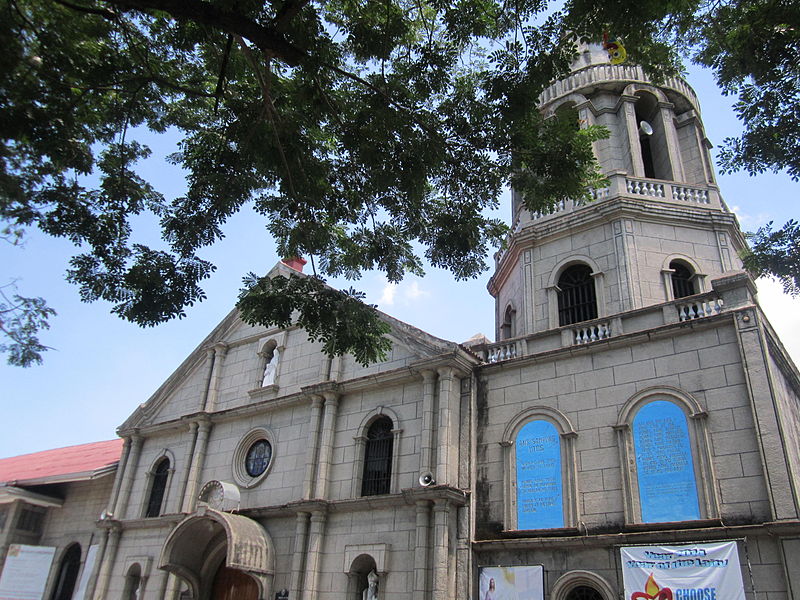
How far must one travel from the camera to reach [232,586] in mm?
17797

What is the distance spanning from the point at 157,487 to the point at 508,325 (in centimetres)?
1280

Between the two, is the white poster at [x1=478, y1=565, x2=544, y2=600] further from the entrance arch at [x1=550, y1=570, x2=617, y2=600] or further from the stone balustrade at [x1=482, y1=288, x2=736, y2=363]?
the stone balustrade at [x1=482, y1=288, x2=736, y2=363]

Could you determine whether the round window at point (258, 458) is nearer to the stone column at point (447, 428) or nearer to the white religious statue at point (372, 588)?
the white religious statue at point (372, 588)

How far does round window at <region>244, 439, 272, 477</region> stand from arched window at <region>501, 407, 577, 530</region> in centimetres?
744

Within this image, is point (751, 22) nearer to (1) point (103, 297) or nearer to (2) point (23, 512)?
(1) point (103, 297)

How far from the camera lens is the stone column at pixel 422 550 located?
13625 millimetres

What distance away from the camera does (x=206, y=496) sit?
18734 mm

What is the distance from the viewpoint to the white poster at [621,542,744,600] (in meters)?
11.1

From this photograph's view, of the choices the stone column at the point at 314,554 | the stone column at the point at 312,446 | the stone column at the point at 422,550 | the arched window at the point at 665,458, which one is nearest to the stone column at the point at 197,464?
the stone column at the point at 312,446

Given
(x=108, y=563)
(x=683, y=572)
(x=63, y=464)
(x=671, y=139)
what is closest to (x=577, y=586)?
(x=683, y=572)

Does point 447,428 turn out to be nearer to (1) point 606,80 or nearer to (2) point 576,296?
(2) point 576,296

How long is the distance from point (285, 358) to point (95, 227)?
10.1 m

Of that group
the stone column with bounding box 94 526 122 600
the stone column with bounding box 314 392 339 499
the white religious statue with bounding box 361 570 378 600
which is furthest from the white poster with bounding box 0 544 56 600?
the white religious statue with bounding box 361 570 378 600

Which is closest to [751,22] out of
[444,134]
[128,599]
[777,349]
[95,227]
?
[444,134]
